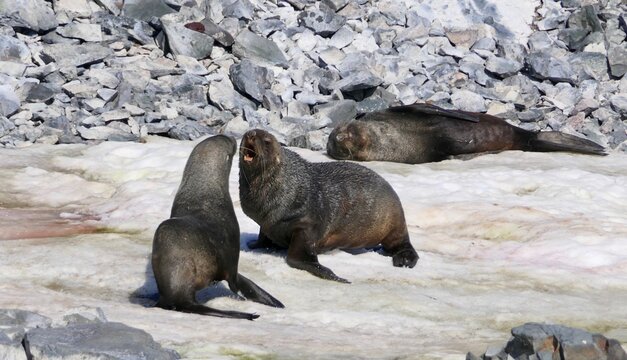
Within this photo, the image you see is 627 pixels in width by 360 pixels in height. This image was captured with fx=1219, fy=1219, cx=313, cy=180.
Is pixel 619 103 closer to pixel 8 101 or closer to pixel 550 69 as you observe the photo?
pixel 550 69

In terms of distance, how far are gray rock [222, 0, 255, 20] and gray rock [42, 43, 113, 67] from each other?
2859mm

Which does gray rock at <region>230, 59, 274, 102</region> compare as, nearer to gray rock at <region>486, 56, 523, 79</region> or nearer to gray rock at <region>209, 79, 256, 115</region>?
gray rock at <region>209, 79, 256, 115</region>

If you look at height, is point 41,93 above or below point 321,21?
below

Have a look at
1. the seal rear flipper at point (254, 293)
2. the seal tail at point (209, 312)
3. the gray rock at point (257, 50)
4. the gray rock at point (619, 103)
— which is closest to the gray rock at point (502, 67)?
the gray rock at point (619, 103)

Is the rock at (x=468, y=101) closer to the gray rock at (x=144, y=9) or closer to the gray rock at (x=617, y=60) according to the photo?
the gray rock at (x=617, y=60)

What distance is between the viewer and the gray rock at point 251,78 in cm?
1803

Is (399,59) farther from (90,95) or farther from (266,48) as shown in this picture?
(90,95)

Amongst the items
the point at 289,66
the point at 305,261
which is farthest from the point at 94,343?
the point at 289,66

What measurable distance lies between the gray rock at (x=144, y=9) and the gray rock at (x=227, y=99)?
2.25 meters

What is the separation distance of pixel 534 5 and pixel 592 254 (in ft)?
44.3

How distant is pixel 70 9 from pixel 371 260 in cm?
1056

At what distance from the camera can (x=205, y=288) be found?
861cm

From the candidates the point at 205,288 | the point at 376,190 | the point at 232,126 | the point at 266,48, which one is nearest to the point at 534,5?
the point at 266,48

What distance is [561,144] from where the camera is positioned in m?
14.8
